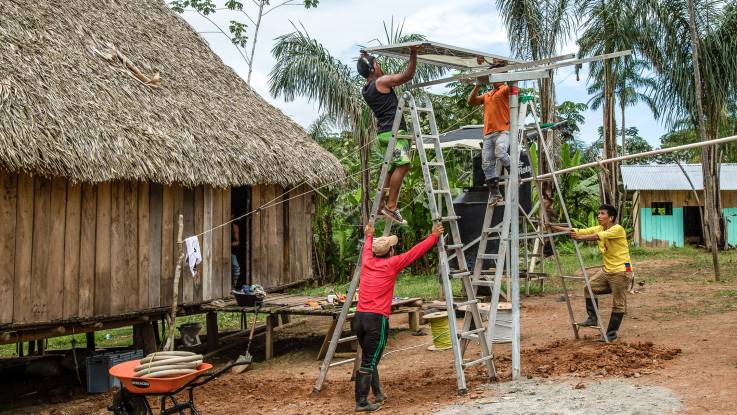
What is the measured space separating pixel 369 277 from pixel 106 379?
14.8ft

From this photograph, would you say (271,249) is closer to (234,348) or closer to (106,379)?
(234,348)

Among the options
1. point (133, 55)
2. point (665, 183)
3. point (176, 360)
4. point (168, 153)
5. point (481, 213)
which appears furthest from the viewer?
point (665, 183)

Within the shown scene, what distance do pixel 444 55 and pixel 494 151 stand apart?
1.26 m

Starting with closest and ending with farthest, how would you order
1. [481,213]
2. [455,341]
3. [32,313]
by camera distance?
[455,341]
[32,313]
[481,213]

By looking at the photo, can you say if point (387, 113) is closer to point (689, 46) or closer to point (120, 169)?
point (120, 169)

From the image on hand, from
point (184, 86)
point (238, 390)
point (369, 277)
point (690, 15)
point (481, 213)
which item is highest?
point (690, 15)

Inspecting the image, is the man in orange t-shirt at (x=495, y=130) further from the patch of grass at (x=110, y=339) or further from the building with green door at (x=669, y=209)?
the building with green door at (x=669, y=209)

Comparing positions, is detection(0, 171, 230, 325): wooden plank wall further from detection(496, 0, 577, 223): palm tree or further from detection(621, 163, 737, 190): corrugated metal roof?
detection(621, 163, 737, 190): corrugated metal roof

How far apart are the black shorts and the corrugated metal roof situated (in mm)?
16347

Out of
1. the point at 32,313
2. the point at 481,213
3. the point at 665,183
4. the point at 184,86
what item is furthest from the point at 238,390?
the point at 665,183

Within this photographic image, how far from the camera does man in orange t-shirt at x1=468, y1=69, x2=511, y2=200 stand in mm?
7473

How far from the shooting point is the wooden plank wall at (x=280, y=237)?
36.5 ft

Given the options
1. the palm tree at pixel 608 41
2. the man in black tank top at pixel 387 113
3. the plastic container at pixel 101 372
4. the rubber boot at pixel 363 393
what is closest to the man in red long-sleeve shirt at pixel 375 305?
the rubber boot at pixel 363 393

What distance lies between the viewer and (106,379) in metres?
9.05
